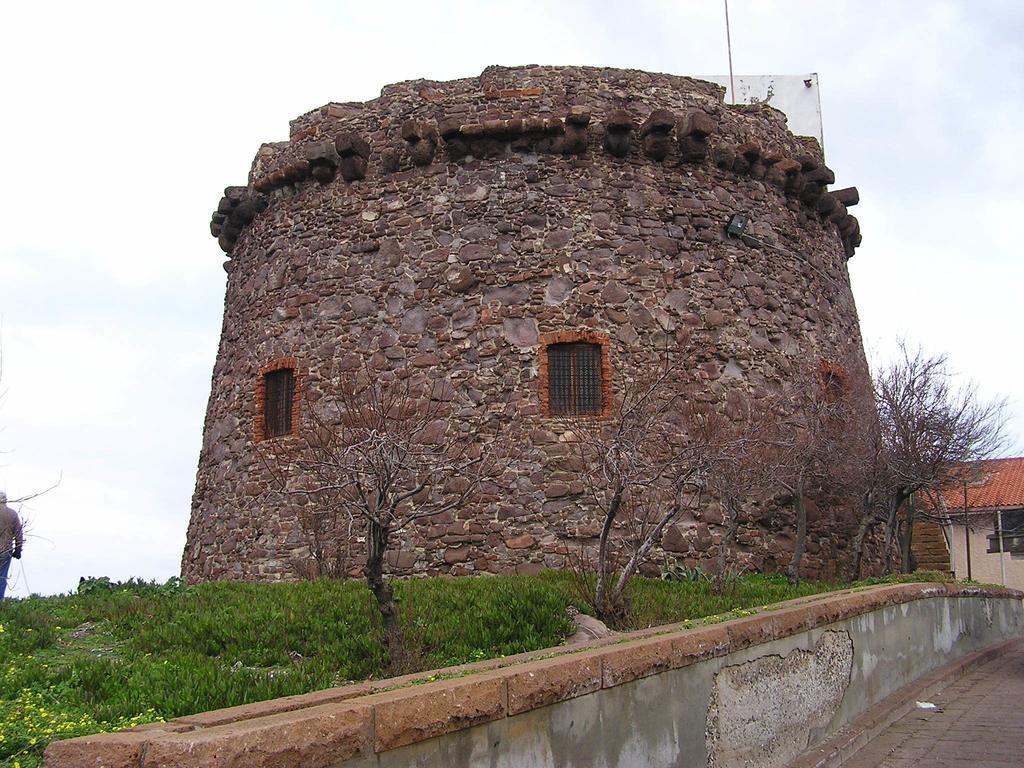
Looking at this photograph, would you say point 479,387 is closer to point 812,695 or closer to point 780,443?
point 780,443

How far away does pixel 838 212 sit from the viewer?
15.8 metres

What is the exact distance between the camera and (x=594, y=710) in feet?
14.6

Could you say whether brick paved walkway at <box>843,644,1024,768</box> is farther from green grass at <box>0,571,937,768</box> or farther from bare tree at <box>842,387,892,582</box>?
bare tree at <box>842,387,892,582</box>

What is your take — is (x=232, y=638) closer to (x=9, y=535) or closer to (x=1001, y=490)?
(x=9, y=535)

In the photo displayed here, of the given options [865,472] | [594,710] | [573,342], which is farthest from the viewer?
[865,472]

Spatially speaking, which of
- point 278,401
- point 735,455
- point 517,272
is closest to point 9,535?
point 278,401

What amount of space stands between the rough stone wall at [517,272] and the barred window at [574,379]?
238 millimetres

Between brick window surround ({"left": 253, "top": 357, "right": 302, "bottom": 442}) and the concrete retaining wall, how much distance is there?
8061mm

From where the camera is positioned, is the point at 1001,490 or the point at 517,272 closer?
the point at 517,272

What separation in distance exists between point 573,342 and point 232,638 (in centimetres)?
663

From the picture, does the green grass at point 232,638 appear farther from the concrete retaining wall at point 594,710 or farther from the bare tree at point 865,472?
the bare tree at point 865,472

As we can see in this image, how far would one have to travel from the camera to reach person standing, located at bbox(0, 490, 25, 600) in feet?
30.5

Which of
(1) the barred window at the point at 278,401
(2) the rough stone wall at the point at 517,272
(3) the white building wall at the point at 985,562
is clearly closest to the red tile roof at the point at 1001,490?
(3) the white building wall at the point at 985,562

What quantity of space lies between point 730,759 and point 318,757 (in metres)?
3.28
